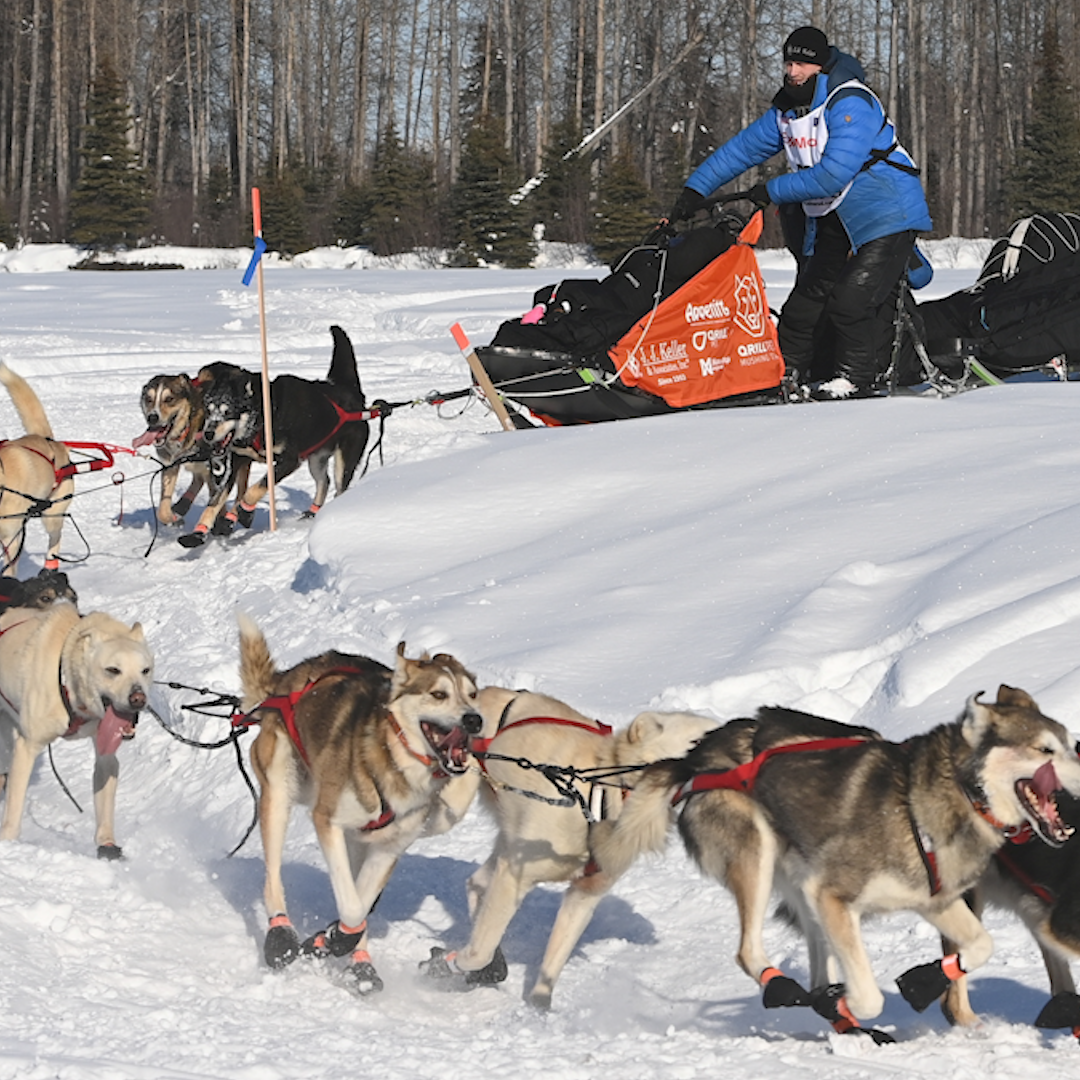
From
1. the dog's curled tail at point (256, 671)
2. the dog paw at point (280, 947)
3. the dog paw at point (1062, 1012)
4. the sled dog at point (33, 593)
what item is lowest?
the dog paw at point (280, 947)

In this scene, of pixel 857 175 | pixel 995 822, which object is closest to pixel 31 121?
pixel 857 175

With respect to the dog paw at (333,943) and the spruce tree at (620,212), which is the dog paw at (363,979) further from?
the spruce tree at (620,212)

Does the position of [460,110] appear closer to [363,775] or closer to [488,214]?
[488,214]

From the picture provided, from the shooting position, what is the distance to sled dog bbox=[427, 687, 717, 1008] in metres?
3.60

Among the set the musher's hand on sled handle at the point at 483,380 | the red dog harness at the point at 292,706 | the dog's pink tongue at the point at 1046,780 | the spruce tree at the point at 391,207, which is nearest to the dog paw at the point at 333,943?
the red dog harness at the point at 292,706

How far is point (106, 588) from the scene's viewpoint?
25.4 feet

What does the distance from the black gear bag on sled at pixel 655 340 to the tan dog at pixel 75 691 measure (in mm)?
4224

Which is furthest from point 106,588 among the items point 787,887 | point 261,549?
point 787,887

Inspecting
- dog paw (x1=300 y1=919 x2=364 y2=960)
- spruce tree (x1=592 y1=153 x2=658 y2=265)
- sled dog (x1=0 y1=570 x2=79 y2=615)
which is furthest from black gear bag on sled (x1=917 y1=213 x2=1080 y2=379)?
spruce tree (x1=592 y1=153 x2=658 y2=265)

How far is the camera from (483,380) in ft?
28.0

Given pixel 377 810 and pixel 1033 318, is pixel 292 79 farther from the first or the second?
pixel 377 810

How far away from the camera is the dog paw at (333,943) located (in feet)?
12.4

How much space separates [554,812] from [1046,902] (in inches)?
45.6

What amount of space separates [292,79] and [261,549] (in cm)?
3490
